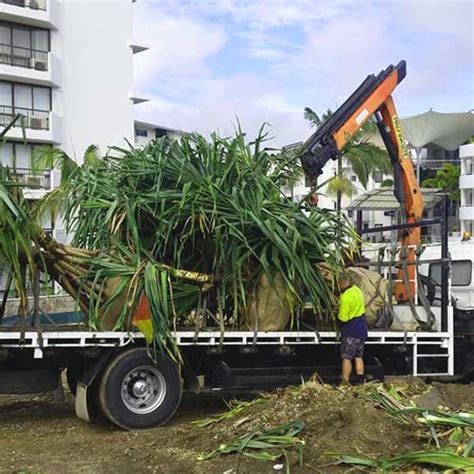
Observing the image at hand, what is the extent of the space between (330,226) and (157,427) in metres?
3.05

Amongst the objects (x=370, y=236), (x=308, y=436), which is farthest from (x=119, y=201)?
(x=370, y=236)

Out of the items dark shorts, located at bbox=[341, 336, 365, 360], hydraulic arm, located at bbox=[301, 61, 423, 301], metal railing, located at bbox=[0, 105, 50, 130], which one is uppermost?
metal railing, located at bbox=[0, 105, 50, 130]

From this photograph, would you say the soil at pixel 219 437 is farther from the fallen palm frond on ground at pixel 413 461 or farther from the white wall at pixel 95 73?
the white wall at pixel 95 73

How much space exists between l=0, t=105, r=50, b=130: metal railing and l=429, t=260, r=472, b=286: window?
24.7 metres

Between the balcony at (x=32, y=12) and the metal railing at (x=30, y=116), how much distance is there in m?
3.84

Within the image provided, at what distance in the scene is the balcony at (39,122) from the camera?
31.5 metres

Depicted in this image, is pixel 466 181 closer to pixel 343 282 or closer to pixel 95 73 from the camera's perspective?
pixel 95 73

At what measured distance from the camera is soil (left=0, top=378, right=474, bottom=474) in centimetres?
604

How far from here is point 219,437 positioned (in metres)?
6.75

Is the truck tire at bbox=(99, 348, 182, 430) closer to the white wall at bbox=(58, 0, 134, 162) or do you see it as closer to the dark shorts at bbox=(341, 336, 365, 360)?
the dark shorts at bbox=(341, 336, 365, 360)

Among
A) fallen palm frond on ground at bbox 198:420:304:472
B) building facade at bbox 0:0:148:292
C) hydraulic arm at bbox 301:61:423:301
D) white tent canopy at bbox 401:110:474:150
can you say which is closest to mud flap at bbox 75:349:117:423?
fallen palm frond on ground at bbox 198:420:304:472

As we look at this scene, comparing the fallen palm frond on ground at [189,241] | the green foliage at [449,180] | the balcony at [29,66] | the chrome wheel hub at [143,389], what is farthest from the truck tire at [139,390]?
the green foliage at [449,180]

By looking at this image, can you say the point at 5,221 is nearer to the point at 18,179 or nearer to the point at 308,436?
the point at 18,179

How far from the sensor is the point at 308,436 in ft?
20.6
